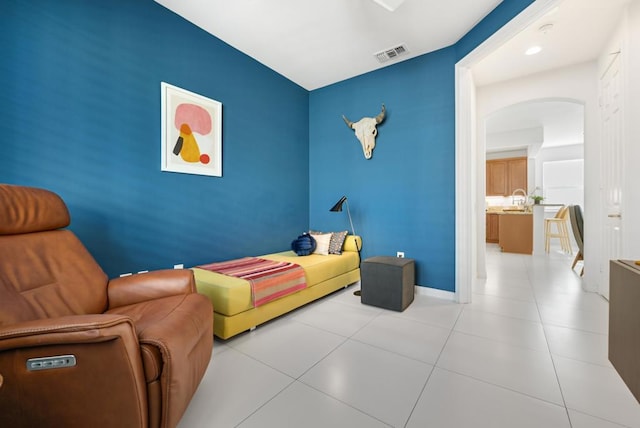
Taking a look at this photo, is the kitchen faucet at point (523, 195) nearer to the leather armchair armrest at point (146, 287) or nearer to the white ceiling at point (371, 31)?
the white ceiling at point (371, 31)

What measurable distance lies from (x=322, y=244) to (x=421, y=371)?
6.67 feet

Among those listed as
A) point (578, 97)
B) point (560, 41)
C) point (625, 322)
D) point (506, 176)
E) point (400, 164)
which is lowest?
point (625, 322)

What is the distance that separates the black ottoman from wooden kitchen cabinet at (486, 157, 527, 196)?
6373mm

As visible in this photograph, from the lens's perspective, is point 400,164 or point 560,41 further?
point 400,164

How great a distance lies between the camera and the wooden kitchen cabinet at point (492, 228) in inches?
288

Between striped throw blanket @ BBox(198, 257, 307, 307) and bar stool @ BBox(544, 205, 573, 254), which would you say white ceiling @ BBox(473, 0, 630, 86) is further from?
bar stool @ BBox(544, 205, 573, 254)

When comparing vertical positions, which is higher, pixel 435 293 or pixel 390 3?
pixel 390 3

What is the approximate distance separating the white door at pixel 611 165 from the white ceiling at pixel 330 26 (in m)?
1.61

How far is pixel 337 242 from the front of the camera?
3525 mm

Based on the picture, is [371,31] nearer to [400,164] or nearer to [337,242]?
[400,164]

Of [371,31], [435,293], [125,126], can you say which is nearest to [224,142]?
[125,126]

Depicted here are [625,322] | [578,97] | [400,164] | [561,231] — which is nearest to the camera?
[625,322]

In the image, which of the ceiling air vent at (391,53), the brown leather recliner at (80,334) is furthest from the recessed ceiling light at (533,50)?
the brown leather recliner at (80,334)

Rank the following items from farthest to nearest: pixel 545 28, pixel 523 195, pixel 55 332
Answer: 1. pixel 523 195
2. pixel 545 28
3. pixel 55 332
